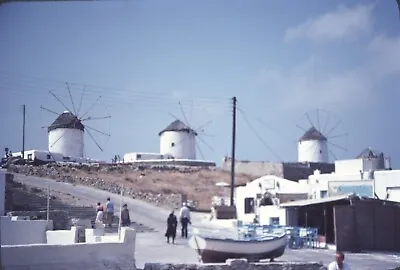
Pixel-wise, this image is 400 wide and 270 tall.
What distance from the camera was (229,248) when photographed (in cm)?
974

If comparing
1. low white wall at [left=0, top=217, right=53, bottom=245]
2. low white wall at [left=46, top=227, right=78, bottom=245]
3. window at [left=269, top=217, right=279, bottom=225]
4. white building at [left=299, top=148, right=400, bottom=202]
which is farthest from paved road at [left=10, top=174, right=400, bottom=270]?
white building at [left=299, top=148, right=400, bottom=202]

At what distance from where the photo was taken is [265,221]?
1719cm

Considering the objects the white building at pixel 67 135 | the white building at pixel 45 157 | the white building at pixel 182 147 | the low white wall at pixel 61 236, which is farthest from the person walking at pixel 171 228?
the white building at pixel 182 147

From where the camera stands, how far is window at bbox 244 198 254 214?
68.9 ft

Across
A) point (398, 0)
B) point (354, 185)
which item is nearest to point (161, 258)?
point (398, 0)

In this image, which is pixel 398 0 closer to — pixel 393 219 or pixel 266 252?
pixel 266 252

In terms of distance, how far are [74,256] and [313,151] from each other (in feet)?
91.2

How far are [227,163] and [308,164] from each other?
14.8ft

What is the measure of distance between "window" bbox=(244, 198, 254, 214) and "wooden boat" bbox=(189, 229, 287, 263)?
1061 cm

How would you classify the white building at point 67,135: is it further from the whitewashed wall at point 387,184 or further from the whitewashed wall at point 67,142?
the whitewashed wall at point 387,184

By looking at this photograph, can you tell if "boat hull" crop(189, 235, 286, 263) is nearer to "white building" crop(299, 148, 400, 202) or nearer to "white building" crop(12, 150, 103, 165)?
"white building" crop(12, 150, 103, 165)

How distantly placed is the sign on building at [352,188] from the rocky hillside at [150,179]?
5650 mm

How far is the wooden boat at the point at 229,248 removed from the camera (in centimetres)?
967

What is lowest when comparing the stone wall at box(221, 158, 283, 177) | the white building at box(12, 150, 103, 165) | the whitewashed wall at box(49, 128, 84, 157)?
the white building at box(12, 150, 103, 165)
